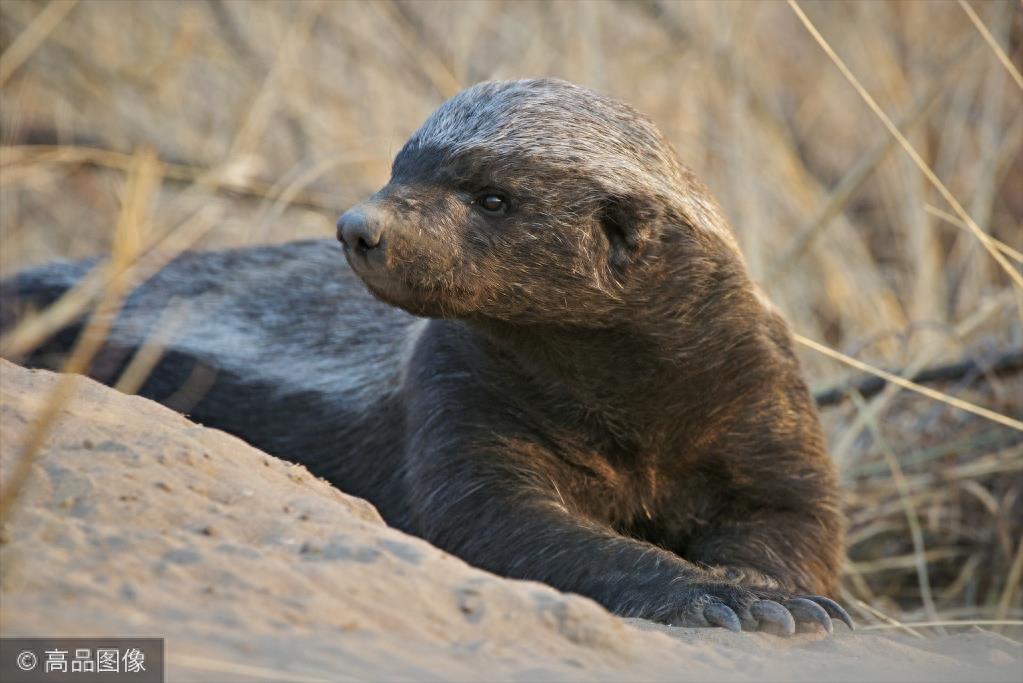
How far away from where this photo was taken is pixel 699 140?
8.65m

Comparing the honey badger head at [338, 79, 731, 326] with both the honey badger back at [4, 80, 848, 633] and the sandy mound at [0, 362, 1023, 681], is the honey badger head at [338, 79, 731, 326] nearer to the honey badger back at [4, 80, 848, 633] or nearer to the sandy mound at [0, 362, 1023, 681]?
the honey badger back at [4, 80, 848, 633]

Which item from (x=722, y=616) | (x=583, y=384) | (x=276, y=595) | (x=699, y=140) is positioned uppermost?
(x=699, y=140)

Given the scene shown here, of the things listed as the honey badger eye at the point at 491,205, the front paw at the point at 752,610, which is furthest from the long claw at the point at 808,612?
the honey badger eye at the point at 491,205

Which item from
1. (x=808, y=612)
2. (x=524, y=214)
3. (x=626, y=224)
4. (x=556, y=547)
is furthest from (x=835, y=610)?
(x=524, y=214)

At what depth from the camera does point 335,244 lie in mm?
6359

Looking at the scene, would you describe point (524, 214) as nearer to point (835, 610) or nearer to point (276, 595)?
point (835, 610)

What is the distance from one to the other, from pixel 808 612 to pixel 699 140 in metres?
5.48

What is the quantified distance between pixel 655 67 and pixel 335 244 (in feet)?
11.9

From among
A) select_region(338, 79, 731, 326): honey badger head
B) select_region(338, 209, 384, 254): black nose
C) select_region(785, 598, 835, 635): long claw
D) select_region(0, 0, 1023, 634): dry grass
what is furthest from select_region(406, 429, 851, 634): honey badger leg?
select_region(0, 0, 1023, 634): dry grass

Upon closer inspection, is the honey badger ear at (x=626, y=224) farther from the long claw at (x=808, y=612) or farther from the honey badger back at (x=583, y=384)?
the long claw at (x=808, y=612)

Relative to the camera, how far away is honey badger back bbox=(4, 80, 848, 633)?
3836mm

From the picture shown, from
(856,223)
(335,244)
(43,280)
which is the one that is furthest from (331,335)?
(856,223)

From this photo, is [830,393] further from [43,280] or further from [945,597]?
[43,280]

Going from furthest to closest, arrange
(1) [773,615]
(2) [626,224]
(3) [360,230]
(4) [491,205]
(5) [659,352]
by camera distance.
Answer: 1. (5) [659,352]
2. (2) [626,224]
3. (4) [491,205]
4. (3) [360,230]
5. (1) [773,615]
